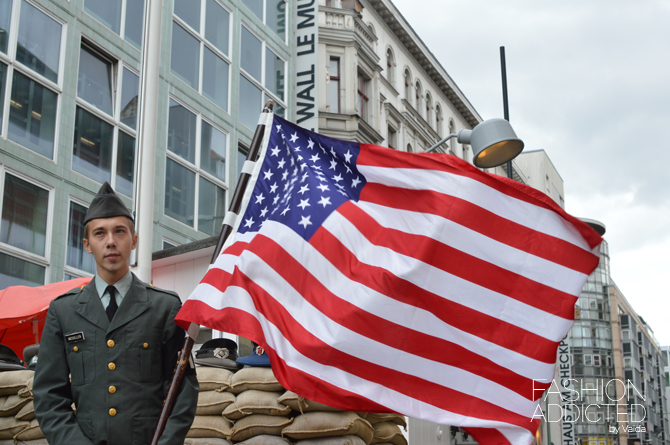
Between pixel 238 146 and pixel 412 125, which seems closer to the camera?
pixel 238 146

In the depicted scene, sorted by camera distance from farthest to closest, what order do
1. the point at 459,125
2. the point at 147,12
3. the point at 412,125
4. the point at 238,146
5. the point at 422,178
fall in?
the point at 459,125 < the point at 412,125 < the point at 238,146 < the point at 147,12 < the point at 422,178

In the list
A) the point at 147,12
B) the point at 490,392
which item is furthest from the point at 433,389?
the point at 147,12

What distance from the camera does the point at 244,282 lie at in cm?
506

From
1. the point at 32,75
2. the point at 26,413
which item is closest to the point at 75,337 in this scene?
the point at 26,413

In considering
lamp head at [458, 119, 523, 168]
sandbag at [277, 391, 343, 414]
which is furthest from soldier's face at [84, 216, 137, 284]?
lamp head at [458, 119, 523, 168]

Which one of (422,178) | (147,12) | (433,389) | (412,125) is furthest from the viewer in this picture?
(412,125)

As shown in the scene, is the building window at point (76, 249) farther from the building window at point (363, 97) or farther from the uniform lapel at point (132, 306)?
the building window at point (363, 97)

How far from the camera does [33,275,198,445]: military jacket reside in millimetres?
3549

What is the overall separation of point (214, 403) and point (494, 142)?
5.27 m

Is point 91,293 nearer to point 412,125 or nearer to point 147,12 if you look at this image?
point 147,12

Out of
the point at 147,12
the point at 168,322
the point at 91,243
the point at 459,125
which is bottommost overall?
the point at 168,322

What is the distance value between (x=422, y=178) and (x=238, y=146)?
60.0ft

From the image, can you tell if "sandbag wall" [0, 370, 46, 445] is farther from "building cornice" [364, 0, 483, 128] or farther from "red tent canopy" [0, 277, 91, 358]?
"building cornice" [364, 0, 483, 128]

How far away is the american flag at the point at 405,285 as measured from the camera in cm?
480
